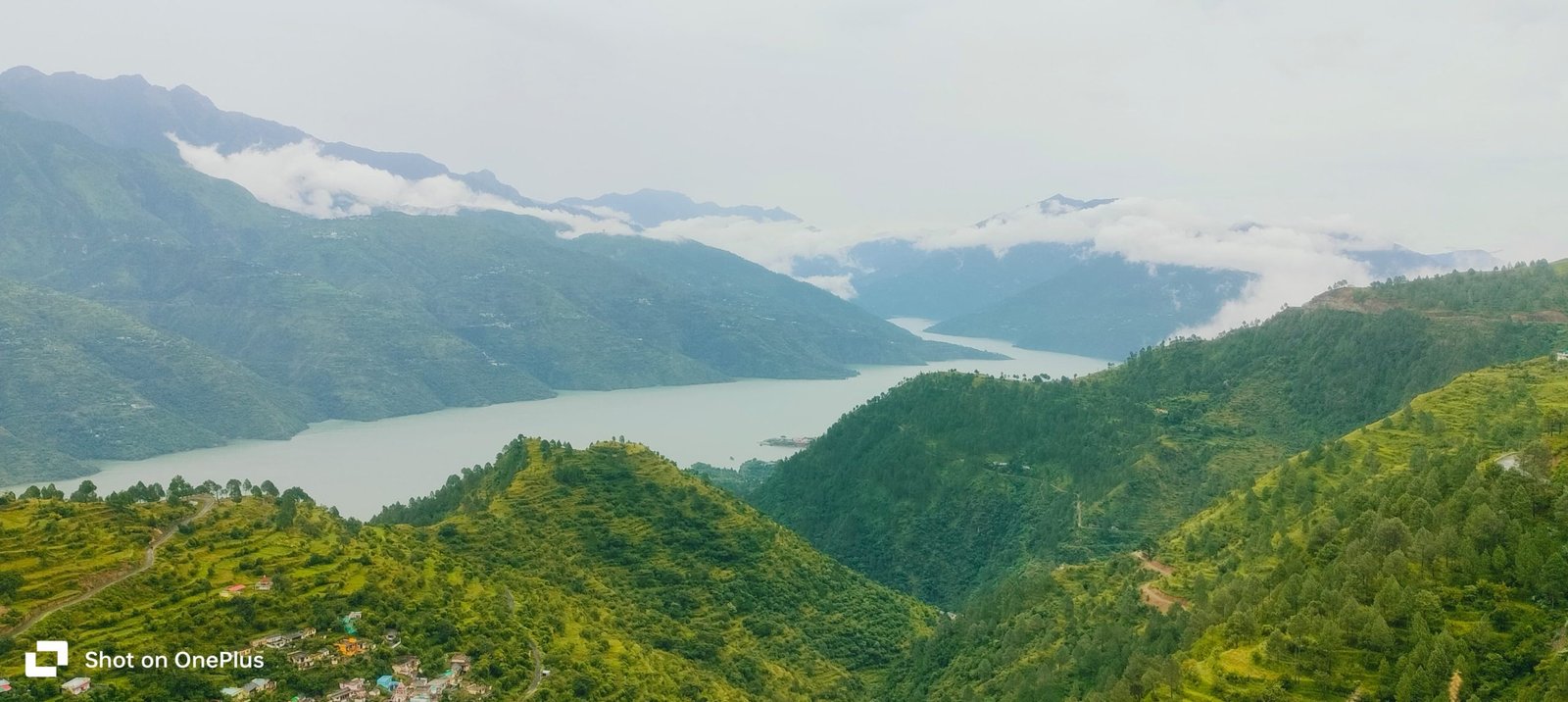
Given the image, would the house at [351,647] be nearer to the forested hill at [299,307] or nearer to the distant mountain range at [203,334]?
the distant mountain range at [203,334]

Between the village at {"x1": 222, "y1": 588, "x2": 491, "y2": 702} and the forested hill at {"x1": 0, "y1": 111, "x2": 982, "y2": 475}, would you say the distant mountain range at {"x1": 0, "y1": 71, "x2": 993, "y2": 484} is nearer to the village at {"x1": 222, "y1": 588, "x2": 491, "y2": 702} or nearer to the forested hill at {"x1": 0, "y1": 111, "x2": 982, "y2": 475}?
the forested hill at {"x1": 0, "y1": 111, "x2": 982, "y2": 475}

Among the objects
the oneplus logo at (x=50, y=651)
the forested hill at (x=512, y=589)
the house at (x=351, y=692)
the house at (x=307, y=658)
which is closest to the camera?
the oneplus logo at (x=50, y=651)

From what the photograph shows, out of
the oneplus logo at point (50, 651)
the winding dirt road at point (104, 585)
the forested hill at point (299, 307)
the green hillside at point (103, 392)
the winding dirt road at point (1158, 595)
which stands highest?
the forested hill at point (299, 307)

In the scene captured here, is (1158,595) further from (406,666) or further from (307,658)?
(307,658)

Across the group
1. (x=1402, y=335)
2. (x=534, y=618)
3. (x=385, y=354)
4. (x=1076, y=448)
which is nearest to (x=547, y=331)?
A: (x=385, y=354)

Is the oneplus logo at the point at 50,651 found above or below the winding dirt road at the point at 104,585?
below

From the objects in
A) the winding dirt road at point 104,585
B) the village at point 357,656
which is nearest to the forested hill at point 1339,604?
the village at point 357,656

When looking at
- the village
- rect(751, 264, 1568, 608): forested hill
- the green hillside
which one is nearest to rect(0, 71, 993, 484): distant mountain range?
the green hillside
